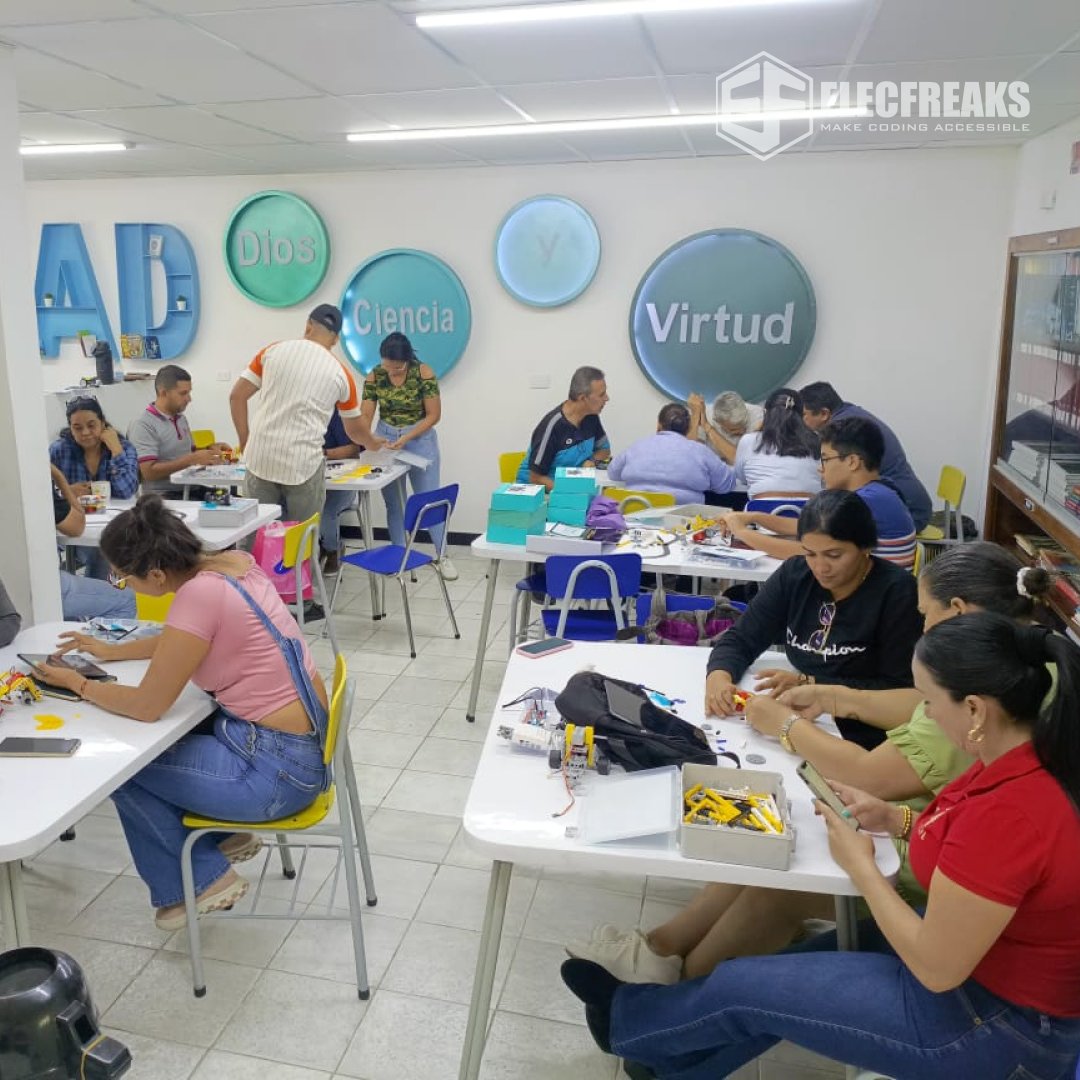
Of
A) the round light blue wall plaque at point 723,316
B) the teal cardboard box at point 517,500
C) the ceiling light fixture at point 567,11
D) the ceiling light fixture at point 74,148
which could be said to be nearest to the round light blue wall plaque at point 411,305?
the round light blue wall plaque at point 723,316

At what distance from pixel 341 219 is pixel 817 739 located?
5.63 metres

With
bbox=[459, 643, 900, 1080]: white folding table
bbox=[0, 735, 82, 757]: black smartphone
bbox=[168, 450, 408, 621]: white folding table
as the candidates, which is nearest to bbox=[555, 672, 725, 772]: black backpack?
bbox=[459, 643, 900, 1080]: white folding table

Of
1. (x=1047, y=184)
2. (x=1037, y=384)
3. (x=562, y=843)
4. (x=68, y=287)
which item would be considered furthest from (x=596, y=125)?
(x=68, y=287)

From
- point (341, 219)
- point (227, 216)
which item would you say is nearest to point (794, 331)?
point (341, 219)

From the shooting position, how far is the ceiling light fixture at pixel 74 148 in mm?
5320

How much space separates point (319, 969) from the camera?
8.21 feet

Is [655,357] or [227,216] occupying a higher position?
[227,216]

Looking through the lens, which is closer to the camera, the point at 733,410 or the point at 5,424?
the point at 5,424

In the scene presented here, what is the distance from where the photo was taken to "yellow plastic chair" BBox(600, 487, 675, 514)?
4570 millimetres

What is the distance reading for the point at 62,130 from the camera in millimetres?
4844

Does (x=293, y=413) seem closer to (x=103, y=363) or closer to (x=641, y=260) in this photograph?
(x=103, y=363)

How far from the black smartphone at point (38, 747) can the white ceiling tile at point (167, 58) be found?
2.18 meters

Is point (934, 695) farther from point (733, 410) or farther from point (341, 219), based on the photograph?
point (341, 219)

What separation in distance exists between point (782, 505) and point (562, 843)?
2771 mm
